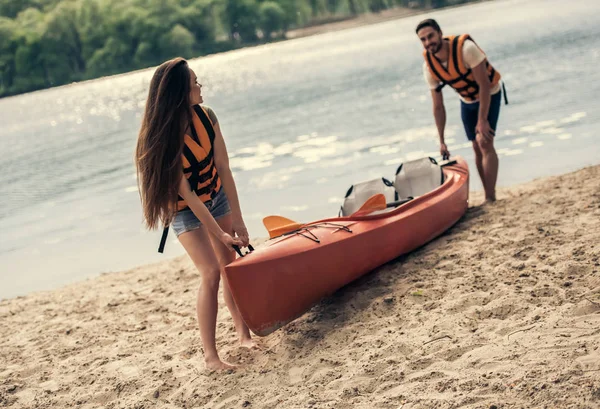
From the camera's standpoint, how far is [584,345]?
3162 millimetres

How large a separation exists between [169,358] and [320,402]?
54.4 inches

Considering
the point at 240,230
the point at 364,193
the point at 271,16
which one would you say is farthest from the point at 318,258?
the point at 271,16

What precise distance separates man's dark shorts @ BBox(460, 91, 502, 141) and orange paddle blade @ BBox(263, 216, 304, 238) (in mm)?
2183

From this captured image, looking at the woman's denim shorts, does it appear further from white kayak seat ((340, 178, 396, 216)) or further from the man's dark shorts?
the man's dark shorts

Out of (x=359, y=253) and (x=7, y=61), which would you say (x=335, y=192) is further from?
(x=7, y=61)

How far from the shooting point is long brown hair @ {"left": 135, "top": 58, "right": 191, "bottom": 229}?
366cm

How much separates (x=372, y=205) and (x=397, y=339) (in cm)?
130

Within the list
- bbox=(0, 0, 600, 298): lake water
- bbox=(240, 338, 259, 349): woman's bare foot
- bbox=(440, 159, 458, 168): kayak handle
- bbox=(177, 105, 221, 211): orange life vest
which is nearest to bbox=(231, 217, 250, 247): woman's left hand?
bbox=(177, 105, 221, 211): orange life vest

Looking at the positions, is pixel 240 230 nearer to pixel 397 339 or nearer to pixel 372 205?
pixel 397 339

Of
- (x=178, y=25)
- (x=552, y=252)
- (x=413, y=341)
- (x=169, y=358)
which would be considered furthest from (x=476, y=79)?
(x=178, y=25)

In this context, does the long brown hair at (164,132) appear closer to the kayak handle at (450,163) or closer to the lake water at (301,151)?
the kayak handle at (450,163)

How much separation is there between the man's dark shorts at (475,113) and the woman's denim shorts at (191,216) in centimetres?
283

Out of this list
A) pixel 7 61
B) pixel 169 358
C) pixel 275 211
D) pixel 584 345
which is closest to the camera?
pixel 584 345

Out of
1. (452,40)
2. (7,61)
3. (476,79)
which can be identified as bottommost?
(476,79)
